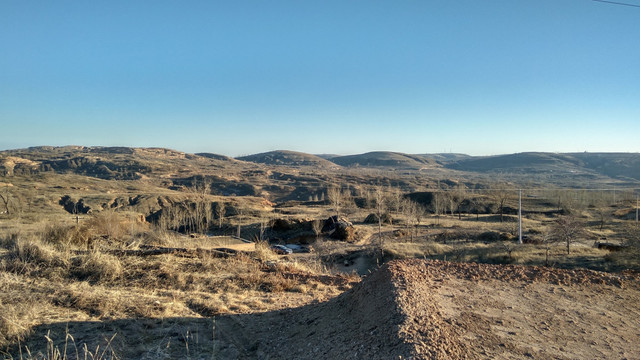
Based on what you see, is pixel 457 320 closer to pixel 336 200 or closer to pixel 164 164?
pixel 336 200

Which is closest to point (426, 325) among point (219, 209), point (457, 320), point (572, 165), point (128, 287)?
point (457, 320)

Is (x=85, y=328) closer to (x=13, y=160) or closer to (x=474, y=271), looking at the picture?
(x=474, y=271)

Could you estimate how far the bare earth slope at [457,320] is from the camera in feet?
12.7

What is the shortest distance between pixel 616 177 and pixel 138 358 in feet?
548

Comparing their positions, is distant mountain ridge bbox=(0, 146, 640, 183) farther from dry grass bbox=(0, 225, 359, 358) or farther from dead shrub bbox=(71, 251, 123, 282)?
dead shrub bbox=(71, 251, 123, 282)

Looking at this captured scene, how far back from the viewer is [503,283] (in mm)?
6418

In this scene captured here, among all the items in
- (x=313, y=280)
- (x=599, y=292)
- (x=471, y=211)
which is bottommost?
(x=471, y=211)

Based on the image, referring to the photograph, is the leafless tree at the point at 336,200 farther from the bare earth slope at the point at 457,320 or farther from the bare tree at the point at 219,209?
the bare earth slope at the point at 457,320

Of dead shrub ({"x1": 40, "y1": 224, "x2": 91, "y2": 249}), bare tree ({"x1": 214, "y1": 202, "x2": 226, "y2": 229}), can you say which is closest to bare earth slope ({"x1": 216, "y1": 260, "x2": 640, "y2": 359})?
dead shrub ({"x1": 40, "y1": 224, "x2": 91, "y2": 249})

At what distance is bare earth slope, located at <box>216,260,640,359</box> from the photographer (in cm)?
386

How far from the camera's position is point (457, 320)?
14.9 ft

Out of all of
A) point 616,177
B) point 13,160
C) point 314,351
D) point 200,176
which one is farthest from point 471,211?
point 13,160

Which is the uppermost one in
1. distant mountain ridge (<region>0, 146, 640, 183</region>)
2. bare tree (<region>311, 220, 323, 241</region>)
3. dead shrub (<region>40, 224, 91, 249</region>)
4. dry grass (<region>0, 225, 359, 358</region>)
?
distant mountain ridge (<region>0, 146, 640, 183</region>)

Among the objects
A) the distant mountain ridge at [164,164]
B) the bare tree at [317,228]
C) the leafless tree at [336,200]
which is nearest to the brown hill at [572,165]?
the distant mountain ridge at [164,164]
